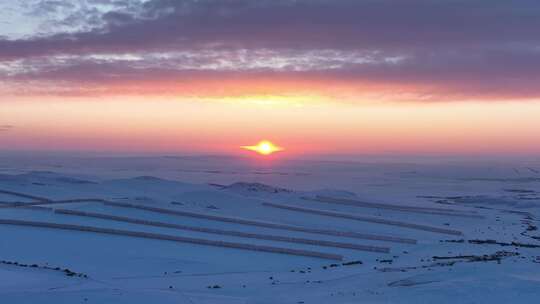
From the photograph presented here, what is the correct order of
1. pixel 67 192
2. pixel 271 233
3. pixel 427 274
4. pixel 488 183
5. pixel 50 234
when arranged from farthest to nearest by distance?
pixel 488 183 < pixel 67 192 < pixel 271 233 < pixel 50 234 < pixel 427 274

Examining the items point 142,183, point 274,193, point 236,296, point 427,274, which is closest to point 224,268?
point 236,296

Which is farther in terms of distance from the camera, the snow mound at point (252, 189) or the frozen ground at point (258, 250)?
the snow mound at point (252, 189)

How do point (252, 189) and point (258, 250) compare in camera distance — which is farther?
point (252, 189)

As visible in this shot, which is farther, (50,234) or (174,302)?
(50,234)

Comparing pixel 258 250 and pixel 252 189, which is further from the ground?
pixel 252 189

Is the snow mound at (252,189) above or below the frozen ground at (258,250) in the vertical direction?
above

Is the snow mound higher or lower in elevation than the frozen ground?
higher

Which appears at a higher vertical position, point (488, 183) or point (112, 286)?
point (488, 183)

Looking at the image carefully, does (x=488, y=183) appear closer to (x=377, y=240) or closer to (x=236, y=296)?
(x=377, y=240)
